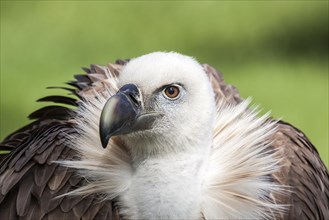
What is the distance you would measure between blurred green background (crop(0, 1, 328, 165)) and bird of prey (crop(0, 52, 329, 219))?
2.84m

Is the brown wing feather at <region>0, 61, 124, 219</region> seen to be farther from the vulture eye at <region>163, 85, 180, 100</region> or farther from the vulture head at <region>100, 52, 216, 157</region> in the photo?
the vulture eye at <region>163, 85, 180, 100</region>

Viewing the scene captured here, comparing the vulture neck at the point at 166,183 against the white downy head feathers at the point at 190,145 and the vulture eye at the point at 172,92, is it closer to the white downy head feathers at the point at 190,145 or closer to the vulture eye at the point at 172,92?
the white downy head feathers at the point at 190,145

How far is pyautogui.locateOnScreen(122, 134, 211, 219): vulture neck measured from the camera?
3816 millimetres

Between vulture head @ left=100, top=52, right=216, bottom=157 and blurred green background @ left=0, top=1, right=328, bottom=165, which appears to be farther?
blurred green background @ left=0, top=1, right=328, bottom=165

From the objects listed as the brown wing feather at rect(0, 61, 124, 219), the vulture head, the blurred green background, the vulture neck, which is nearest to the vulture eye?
the vulture head

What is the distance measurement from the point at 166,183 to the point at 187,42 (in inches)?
172

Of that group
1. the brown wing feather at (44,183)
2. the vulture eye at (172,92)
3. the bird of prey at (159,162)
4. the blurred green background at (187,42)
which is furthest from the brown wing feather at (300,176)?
the blurred green background at (187,42)

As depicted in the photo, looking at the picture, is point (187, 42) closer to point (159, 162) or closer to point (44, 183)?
point (44, 183)

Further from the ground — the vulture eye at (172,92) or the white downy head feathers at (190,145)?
the vulture eye at (172,92)

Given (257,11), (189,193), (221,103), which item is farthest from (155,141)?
(257,11)

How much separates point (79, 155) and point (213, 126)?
517mm

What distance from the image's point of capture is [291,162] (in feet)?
14.1

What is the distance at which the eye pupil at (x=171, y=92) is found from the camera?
3.86 metres

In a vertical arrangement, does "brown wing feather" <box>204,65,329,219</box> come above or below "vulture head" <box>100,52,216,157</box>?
below
